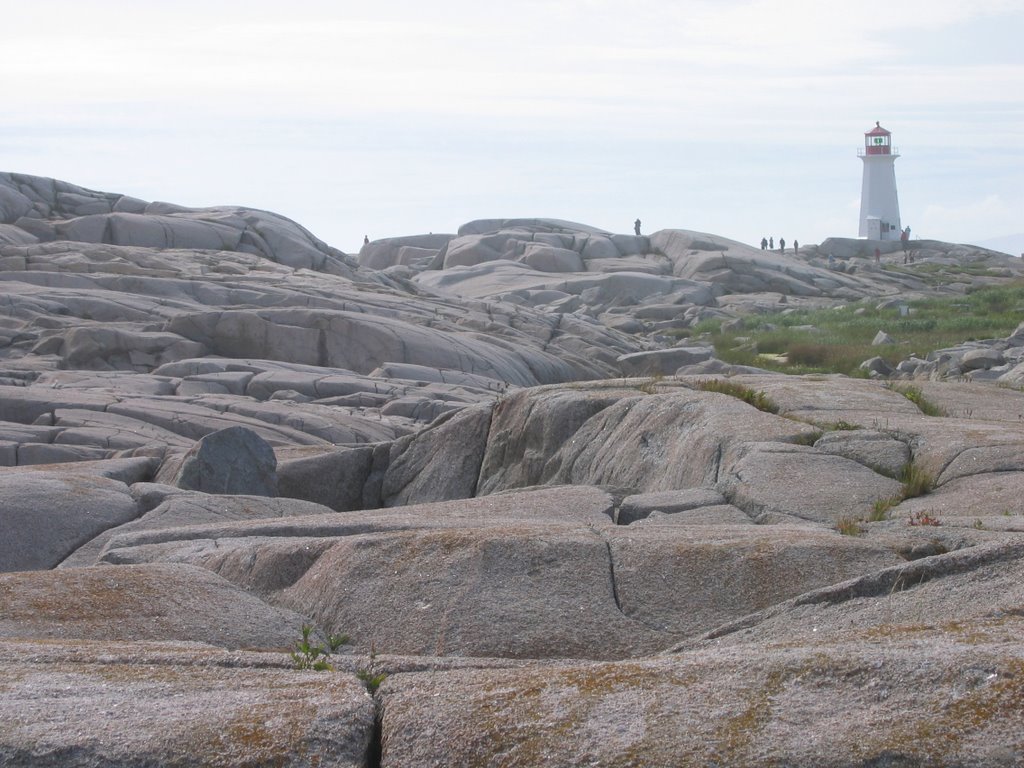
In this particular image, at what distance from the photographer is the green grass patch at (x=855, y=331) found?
36.2 meters

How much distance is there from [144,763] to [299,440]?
61.5ft

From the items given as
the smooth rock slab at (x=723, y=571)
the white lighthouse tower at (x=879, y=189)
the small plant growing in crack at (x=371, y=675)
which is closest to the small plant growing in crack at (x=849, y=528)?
the smooth rock slab at (x=723, y=571)

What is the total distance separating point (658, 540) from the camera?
6.38 meters

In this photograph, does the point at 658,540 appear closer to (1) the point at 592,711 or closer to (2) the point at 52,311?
(1) the point at 592,711

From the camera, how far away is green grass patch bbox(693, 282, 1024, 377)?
3616 cm

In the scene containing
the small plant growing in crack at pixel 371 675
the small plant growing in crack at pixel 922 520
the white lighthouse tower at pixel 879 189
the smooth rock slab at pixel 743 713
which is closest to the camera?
the smooth rock slab at pixel 743 713

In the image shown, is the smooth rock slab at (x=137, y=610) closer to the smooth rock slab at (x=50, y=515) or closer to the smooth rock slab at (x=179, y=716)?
the smooth rock slab at (x=179, y=716)

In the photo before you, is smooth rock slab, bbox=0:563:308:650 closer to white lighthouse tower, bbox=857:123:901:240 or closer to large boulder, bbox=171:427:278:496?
large boulder, bbox=171:427:278:496

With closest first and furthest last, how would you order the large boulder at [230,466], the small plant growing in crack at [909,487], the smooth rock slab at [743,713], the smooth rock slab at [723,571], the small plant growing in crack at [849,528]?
the smooth rock slab at [743,713] < the smooth rock slab at [723,571] < the small plant growing in crack at [849,528] < the small plant growing in crack at [909,487] < the large boulder at [230,466]

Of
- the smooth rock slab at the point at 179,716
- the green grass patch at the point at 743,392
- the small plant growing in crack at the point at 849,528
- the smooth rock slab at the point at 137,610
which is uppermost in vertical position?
the green grass patch at the point at 743,392

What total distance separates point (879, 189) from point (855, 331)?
5082 centimetres

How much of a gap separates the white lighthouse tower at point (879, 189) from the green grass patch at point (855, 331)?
112 feet

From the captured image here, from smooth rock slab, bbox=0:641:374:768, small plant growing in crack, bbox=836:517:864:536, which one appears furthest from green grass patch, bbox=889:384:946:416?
smooth rock slab, bbox=0:641:374:768

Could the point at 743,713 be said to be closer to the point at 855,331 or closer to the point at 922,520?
the point at 922,520
